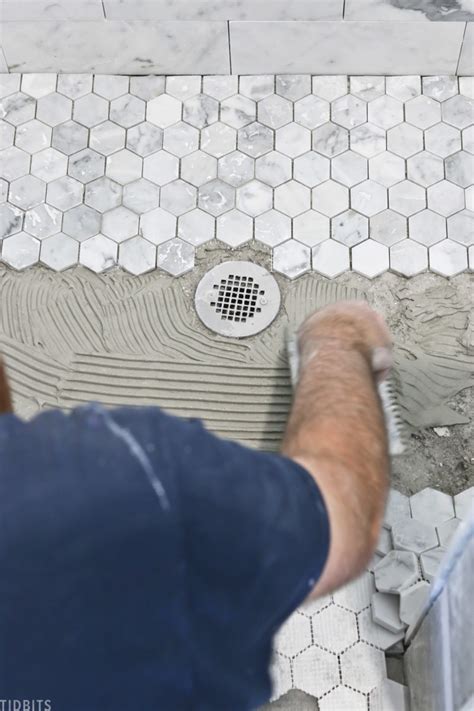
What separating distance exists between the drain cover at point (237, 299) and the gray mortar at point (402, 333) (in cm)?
3

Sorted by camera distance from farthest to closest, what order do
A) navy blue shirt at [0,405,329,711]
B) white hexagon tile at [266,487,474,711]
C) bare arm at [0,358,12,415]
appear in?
1. white hexagon tile at [266,487,474,711]
2. bare arm at [0,358,12,415]
3. navy blue shirt at [0,405,329,711]

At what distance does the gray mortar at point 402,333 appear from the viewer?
2.13m

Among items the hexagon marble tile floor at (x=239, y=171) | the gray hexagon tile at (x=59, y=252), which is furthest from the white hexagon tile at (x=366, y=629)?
the gray hexagon tile at (x=59, y=252)

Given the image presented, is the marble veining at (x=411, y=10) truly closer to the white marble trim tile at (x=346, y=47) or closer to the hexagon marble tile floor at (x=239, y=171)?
the white marble trim tile at (x=346, y=47)

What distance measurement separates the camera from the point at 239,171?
2.58m

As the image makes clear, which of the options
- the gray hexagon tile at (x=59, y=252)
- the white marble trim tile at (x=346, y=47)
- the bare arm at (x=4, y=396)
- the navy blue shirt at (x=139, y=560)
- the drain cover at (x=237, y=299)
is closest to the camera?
the navy blue shirt at (x=139, y=560)

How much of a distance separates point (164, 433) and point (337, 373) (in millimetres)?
382

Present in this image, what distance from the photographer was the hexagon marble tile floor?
8.06 feet

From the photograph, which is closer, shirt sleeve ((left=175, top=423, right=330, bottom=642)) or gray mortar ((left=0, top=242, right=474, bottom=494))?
shirt sleeve ((left=175, top=423, right=330, bottom=642))

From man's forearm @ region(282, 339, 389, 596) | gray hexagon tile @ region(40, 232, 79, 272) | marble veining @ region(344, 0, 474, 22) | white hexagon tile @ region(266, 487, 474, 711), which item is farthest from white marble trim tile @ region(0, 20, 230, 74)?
man's forearm @ region(282, 339, 389, 596)

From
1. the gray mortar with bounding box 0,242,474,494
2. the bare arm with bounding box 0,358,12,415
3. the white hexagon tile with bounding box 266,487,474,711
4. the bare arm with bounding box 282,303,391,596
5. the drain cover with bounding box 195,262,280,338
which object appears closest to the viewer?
Answer: the bare arm with bounding box 282,303,391,596

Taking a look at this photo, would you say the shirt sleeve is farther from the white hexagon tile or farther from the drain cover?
the drain cover

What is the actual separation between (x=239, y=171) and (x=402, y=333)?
75 cm

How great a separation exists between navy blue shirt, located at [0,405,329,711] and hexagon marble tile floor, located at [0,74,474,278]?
173 cm
